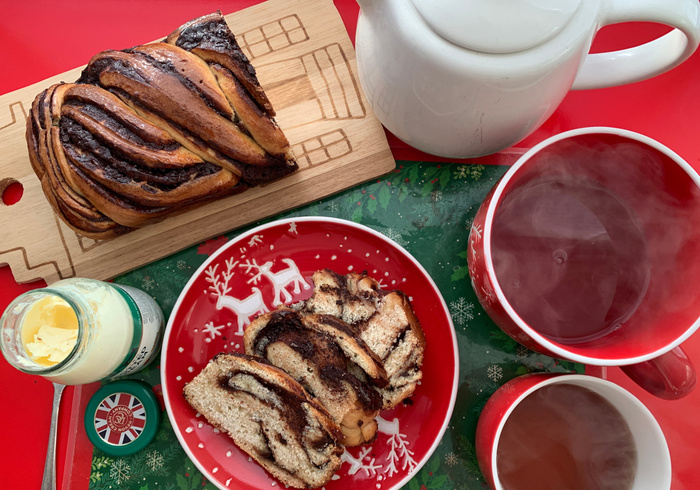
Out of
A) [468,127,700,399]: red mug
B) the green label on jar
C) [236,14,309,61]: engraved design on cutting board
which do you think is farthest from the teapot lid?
the green label on jar

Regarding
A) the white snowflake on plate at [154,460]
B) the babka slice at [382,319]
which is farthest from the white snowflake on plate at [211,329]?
the white snowflake on plate at [154,460]

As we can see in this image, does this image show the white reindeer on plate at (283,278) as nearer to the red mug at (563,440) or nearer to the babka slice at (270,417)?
the babka slice at (270,417)

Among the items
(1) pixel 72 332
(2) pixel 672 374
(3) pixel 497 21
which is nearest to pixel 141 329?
(1) pixel 72 332

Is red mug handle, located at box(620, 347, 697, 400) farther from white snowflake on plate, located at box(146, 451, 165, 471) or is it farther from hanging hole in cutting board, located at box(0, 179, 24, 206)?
hanging hole in cutting board, located at box(0, 179, 24, 206)

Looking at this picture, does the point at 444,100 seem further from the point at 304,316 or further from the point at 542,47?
the point at 304,316

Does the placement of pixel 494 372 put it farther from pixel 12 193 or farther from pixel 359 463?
pixel 12 193

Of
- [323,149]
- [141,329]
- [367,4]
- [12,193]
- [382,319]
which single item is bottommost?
[382,319]

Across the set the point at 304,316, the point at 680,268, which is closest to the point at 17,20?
the point at 304,316
